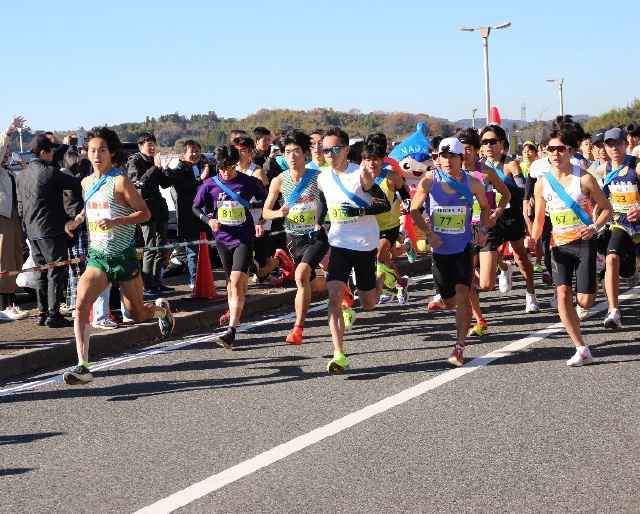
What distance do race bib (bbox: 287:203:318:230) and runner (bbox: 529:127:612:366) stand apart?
223 centimetres

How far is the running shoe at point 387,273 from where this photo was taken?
13016 mm

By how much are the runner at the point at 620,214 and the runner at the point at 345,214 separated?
2746mm

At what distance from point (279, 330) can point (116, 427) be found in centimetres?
430

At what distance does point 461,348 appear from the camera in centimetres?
923

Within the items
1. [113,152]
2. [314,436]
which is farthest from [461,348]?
[113,152]

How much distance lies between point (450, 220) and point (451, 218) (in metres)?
0.02

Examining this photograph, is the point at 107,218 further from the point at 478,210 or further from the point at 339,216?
the point at 478,210

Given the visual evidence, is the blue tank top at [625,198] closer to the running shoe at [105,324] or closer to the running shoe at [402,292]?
the running shoe at [402,292]

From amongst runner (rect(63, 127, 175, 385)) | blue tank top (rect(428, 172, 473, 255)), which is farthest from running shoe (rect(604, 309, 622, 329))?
runner (rect(63, 127, 175, 385))

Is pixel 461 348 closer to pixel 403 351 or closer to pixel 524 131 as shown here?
pixel 403 351

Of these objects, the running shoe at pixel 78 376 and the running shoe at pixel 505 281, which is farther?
the running shoe at pixel 505 281

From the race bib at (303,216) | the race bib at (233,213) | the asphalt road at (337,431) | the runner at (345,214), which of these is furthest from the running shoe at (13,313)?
the runner at (345,214)

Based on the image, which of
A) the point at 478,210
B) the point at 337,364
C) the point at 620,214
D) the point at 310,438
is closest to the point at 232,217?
the point at 337,364

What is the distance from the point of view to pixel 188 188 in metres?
15.1
